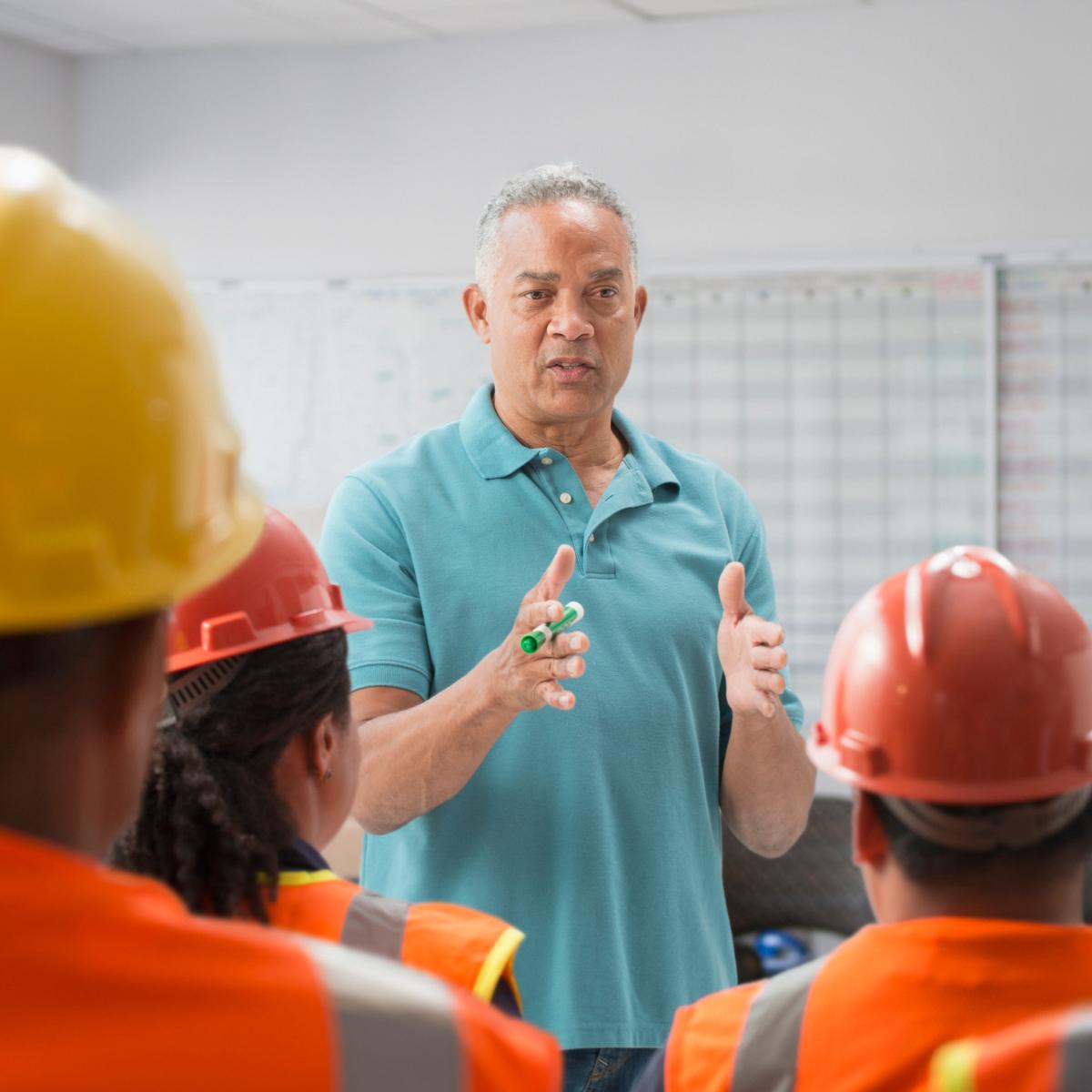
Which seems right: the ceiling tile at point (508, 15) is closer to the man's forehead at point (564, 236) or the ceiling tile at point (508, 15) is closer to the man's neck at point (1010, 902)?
the man's forehead at point (564, 236)

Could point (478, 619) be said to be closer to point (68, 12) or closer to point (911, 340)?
point (911, 340)

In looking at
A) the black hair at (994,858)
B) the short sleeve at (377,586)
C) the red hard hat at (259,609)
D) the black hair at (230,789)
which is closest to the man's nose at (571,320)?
the short sleeve at (377,586)

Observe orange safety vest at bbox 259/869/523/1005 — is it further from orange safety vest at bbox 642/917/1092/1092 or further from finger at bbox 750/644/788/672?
finger at bbox 750/644/788/672

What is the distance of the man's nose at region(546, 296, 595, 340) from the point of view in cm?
191

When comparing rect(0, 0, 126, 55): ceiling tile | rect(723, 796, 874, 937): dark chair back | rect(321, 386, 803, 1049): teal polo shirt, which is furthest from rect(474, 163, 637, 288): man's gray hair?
rect(0, 0, 126, 55): ceiling tile

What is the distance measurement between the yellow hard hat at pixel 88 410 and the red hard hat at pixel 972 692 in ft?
1.90

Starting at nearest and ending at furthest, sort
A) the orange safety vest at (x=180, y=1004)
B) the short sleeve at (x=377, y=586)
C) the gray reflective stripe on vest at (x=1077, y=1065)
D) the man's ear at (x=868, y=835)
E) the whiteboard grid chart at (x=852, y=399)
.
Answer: the orange safety vest at (x=180, y=1004)
the gray reflective stripe on vest at (x=1077, y=1065)
the man's ear at (x=868, y=835)
the short sleeve at (x=377, y=586)
the whiteboard grid chart at (x=852, y=399)

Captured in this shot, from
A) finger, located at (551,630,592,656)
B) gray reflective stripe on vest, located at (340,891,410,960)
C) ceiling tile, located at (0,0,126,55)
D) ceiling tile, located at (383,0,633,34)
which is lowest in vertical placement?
gray reflective stripe on vest, located at (340,891,410,960)

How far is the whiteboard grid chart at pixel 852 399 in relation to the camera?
13.2 ft

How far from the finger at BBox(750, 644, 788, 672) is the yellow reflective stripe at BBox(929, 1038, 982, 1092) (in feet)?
2.41

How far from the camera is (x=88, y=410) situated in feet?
2.11

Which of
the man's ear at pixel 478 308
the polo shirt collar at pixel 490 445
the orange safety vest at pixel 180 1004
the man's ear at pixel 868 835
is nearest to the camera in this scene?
the orange safety vest at pixel 180 1004

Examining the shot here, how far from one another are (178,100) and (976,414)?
9.12ft

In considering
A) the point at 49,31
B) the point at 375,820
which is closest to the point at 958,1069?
the point at 375,820
